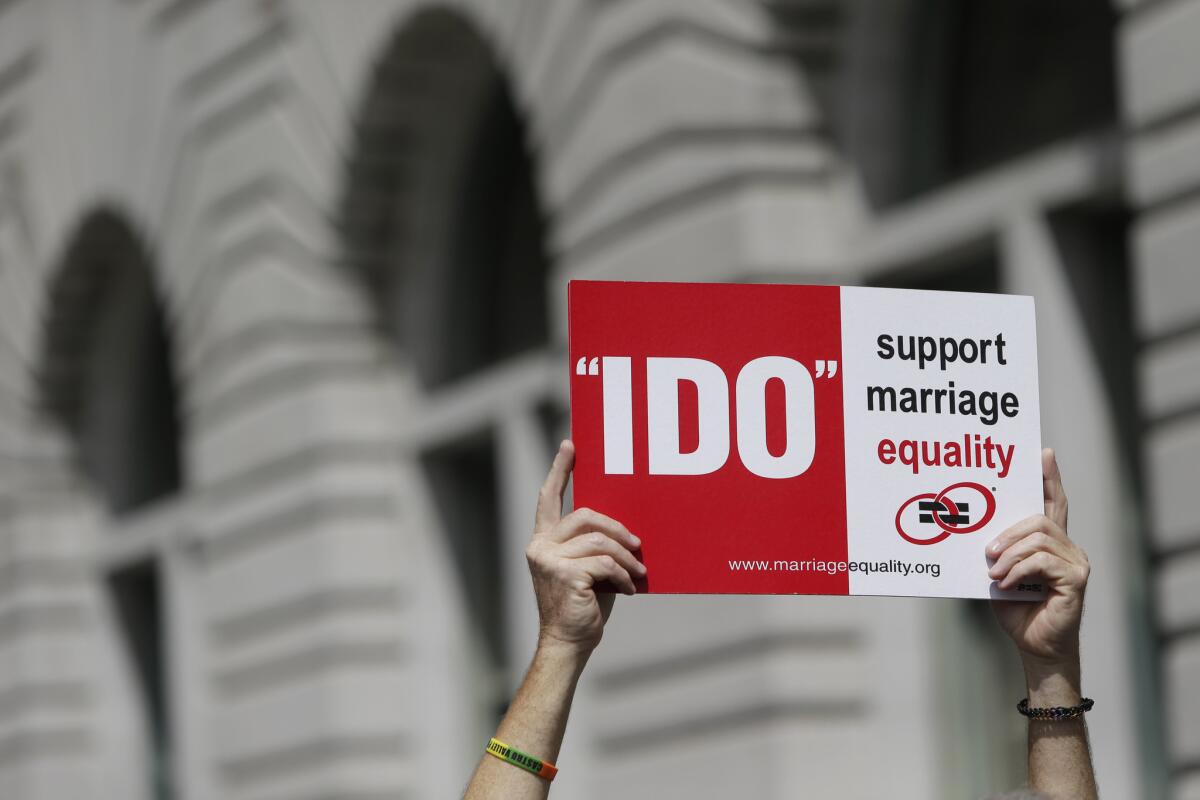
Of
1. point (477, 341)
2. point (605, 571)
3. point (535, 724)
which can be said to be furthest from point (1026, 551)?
point (477, 341)

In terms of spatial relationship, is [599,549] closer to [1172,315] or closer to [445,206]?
[1172,315]

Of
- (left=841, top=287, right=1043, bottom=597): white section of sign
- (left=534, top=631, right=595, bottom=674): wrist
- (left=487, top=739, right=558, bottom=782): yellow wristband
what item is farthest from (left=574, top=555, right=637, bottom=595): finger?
(left=841, top=287, right=1043, bottom=597): white section of sign

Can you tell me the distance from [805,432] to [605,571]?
50cm

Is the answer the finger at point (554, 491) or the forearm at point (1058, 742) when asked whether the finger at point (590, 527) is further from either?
the forearm at point (1058, 742)

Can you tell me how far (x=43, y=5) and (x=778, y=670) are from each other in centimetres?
864

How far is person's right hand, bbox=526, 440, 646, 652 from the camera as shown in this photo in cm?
350

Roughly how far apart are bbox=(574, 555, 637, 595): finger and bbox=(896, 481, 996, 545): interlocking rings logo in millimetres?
524

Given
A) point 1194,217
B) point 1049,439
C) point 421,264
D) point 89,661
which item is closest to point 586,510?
point 1194,217

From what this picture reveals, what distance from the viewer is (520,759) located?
11.3ft

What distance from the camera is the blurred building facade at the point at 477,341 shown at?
24.3 ft

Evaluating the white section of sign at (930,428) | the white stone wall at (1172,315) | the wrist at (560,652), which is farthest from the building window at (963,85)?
the wrist at (560,652)

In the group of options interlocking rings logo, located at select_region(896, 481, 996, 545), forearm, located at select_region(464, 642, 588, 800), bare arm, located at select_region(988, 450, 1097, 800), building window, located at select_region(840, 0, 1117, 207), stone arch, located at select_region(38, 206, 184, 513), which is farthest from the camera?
stone arch, located at select_region(38, 206, 184, 513)

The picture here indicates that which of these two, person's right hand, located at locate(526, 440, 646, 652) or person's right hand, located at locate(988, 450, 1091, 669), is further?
person's right hand, located at locate(988, 450, 1091, 669)

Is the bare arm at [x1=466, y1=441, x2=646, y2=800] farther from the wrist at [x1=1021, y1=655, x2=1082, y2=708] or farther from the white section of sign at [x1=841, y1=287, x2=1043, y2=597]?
the wrist at [x1=1021, y1=655, x2=1082, y2=708]
